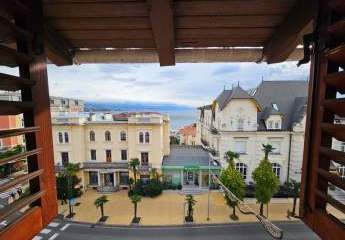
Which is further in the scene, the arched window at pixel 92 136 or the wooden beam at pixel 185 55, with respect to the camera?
the arched window at pixel 92 136

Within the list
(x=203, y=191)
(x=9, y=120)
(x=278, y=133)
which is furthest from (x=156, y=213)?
(x=9, y=120)

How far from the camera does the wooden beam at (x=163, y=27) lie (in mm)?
2077

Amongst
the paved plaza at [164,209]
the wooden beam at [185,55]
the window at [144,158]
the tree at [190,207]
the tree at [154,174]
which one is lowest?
the paved plaza at [164,209]

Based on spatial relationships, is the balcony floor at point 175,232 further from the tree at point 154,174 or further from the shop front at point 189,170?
the tree at point 154,174

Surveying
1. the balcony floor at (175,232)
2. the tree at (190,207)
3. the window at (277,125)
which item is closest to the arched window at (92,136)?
the balcony floor at (175,232)

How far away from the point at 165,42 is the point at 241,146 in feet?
71.5

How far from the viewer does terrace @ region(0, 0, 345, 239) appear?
185 cm

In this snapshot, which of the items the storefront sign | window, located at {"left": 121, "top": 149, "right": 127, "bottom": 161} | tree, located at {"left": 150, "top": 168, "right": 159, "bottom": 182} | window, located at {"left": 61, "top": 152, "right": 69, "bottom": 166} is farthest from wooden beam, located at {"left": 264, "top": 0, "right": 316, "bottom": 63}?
window, located at {"left": 61, "top": 152, "right": 69, "bottom": 166}

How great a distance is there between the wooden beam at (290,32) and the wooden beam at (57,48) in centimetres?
254

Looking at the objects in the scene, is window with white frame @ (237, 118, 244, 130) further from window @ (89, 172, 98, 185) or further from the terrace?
the terrace

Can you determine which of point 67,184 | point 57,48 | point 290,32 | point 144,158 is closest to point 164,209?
point 144,158

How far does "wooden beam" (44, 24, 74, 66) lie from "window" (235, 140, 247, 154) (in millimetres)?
21530

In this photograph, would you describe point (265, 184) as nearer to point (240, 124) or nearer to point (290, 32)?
point (240, 124)

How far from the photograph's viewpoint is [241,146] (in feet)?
75.5
